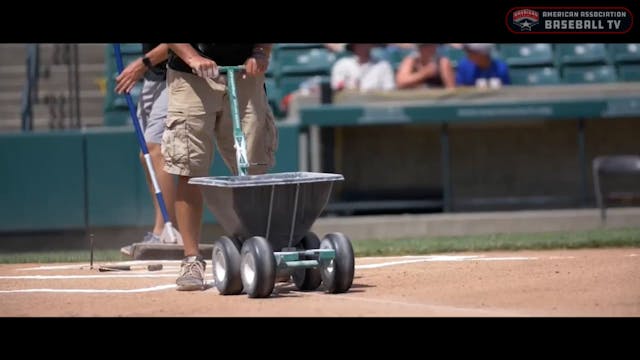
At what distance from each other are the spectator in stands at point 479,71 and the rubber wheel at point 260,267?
8.14 m

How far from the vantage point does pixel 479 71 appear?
14.0 meters

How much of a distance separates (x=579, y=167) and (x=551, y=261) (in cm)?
619

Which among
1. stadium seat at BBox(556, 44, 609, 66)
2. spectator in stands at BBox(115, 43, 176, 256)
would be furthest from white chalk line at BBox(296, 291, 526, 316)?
stadium seat at BBox(556, 44, 609, 66)

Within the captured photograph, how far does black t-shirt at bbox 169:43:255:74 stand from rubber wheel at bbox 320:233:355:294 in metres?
1.42

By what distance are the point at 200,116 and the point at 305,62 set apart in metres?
7.92

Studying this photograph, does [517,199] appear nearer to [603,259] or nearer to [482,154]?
[482,154]

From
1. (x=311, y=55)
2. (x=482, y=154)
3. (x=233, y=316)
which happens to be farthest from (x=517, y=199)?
(x=233, y=316)

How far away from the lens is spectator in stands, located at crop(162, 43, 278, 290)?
23.1 ft

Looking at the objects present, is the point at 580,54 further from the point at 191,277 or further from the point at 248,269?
the point at 248,269

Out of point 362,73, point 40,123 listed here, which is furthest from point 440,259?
point 40,123

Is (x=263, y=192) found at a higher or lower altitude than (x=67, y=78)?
lower

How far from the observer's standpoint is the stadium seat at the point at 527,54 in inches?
583

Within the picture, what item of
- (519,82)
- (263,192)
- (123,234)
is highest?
(519,82)

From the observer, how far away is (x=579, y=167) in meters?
13.8
